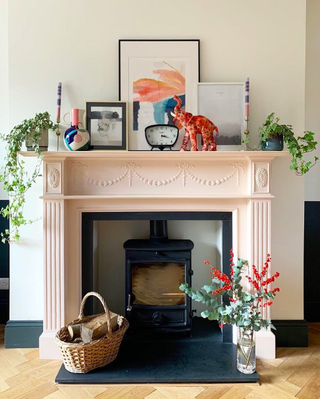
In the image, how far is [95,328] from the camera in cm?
197

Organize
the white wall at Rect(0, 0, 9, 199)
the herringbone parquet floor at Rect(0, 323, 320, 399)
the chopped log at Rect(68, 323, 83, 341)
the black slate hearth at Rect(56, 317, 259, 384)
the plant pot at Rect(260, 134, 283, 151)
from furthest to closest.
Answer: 1. the white wall at Rect(0, 0, 9, 199)
2. the plant pot at Rect(260, 134, 283, 151)
3. the chopped log at Rect(68, 323, 83, 341)
4. the black slate hearth at Rect(56, 317, 259, 384)
5. the herringbone parquet floor at Rect(0, 323, 320, 399)

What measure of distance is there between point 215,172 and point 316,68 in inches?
51.0

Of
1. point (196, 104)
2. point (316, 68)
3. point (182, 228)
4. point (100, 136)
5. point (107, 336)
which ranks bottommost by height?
point (107, 336)

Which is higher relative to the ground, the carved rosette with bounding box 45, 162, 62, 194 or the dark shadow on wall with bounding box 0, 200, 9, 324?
the carved rosette with bounding box 45, 162, 62, 194

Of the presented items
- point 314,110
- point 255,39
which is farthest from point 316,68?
point 255,39

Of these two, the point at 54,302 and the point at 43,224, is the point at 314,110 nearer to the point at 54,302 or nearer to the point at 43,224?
the point at 43,224

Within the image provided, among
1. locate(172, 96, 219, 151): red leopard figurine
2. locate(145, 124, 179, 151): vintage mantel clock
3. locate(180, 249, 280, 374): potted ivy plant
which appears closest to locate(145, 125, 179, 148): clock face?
locate(145, 124, 179, 151): vintage mantel clock

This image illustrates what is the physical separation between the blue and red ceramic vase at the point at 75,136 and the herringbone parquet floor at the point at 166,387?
1344mm

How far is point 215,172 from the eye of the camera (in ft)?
7.37

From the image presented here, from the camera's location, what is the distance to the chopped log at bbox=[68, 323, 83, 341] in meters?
2.04

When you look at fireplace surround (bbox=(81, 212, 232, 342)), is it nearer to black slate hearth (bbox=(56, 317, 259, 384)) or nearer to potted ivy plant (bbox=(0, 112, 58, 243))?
black slate hearth (bbox=(56, 317, 259, 384))

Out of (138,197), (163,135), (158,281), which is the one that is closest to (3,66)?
(163,135)

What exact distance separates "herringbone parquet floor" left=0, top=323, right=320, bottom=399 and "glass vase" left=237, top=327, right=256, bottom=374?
0.09 meters

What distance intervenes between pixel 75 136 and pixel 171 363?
1488 mm
